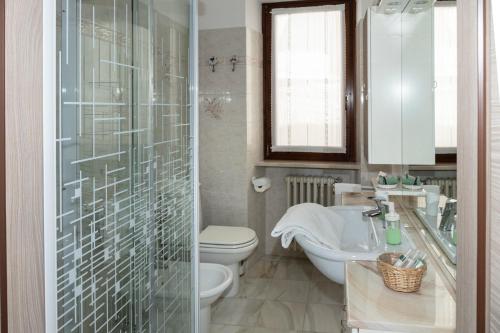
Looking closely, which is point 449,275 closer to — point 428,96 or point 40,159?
point 428,96

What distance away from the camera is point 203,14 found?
3709mm

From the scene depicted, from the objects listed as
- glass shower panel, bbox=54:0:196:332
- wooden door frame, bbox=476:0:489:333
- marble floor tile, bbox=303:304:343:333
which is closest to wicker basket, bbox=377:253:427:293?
wooden door frame, bbox=476:0:489:333

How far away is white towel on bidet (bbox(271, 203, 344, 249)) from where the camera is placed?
178 cm

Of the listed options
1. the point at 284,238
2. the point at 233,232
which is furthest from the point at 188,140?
the point at 233,232

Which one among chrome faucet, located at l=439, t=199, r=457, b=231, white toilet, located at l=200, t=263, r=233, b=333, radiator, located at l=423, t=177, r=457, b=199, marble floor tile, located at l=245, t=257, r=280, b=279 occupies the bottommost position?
marble floor tile, located at l=245, t=257, r=280, b=279

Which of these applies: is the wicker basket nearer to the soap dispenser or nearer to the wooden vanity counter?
the wooden vanity counter

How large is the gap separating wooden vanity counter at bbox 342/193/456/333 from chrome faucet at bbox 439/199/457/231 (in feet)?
0.52

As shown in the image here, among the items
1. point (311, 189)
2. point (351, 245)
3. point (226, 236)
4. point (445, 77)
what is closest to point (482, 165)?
point (445, 77)

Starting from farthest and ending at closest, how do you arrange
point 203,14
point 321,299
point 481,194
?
point 203,14
point 321,299
point 481,194

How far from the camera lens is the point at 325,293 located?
3.42 meters

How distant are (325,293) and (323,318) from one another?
1.39 ft

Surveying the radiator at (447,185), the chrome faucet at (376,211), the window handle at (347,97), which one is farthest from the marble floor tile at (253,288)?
the radiator at (447,185)

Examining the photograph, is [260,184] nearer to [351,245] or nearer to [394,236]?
[351,245]

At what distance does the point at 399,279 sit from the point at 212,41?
2825mm
